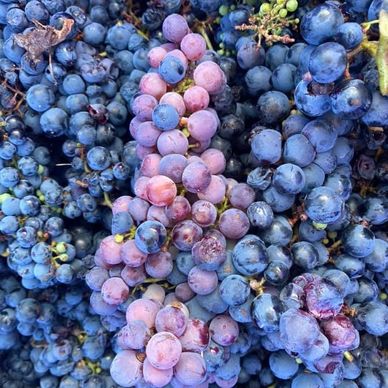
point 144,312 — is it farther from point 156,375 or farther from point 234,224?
point 234,224

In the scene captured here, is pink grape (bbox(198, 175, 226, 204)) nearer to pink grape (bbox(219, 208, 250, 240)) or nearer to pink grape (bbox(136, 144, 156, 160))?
pink grape (bbox(219, 208, 250, 240))

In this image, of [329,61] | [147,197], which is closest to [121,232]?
[147,197]

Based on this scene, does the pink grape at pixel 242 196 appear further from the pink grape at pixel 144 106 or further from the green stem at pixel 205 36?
the green stem at pixel 205 36

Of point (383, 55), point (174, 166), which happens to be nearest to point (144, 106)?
point (174, 166)

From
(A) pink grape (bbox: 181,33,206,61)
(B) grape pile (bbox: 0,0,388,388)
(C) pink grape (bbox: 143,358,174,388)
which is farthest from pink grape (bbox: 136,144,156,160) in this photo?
(C) pink grape (bbox: 143,358,174,388)

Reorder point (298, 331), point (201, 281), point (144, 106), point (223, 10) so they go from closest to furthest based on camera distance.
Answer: point (298, 331), point (201, 281), point (144, 106), point (223, 10)

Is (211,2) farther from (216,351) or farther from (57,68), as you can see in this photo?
(216,351)
